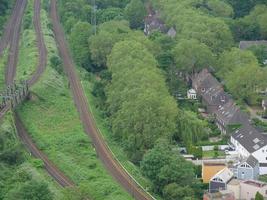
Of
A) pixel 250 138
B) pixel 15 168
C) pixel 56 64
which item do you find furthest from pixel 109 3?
pixel 15 168

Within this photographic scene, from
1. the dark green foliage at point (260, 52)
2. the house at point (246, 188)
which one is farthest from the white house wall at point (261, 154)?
the dark green foliage at point (260, 52)

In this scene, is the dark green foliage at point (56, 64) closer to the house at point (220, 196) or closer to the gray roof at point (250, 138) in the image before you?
the gray roof at point (250, 138)

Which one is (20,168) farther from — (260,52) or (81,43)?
(260,52)

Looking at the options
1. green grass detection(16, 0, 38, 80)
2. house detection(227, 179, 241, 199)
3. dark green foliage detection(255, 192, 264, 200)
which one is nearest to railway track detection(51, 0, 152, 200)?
green grass detection(16, 0, 38, 80)

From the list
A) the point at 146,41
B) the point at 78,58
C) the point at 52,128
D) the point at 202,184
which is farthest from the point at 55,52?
the point at 202,184

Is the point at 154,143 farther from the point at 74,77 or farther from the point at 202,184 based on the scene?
the point at 74,77
